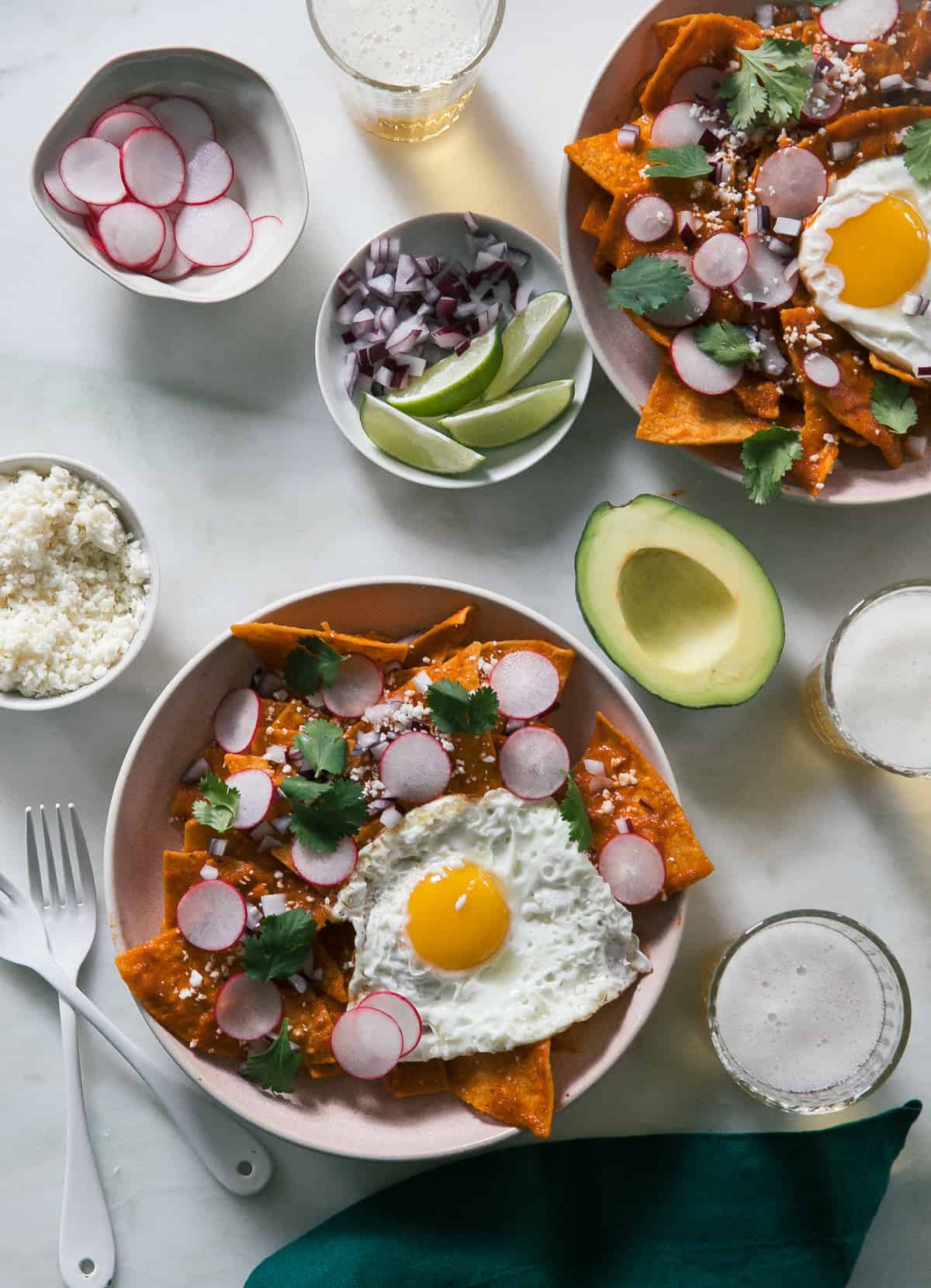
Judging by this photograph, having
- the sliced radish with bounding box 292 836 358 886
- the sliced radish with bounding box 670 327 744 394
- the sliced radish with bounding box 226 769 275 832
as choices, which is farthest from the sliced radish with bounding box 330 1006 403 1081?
the sliced radish with bounding box 670 327 744 394

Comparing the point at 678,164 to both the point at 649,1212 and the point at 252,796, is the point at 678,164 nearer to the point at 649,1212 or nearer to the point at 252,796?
the point at 252,796

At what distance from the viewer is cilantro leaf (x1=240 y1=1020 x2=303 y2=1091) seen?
2.44 m

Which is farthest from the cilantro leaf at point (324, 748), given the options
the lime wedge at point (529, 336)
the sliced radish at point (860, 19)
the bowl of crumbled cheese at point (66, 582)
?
the sliced radish at point (860, 19)

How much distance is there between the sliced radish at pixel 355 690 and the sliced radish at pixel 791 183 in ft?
4.69

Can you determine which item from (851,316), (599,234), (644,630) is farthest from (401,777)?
(851,316)

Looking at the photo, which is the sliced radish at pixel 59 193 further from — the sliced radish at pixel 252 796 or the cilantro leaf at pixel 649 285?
the sliced radish at pixel 252 796

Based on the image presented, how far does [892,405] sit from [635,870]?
4.07 feet

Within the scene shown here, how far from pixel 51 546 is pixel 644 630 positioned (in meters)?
1.42

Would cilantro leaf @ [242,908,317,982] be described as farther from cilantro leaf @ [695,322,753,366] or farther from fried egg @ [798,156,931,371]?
fried egg @ [798,156,931,371]

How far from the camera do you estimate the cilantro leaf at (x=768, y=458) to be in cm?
262

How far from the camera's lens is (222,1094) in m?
2.46

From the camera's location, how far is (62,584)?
104 inches

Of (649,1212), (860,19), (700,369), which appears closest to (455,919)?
(649,1212)

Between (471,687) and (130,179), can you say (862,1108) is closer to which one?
(471,687)
